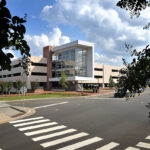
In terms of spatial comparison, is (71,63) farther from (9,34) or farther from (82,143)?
(9,34)

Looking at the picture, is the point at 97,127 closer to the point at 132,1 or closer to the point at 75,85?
the point at 132,1

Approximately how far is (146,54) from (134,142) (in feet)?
18.2

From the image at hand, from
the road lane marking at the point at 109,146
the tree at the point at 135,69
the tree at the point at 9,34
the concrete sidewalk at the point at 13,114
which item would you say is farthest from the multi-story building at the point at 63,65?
the tree at the point at 9,34

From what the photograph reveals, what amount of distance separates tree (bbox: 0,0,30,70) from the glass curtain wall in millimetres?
45193

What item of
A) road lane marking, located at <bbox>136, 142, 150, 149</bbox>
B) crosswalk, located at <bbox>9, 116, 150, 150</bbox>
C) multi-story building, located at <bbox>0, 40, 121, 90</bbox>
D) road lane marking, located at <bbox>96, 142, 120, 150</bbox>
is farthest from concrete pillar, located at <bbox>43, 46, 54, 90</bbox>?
road lane marking, located at <bbox>136, 142, 150, 149</bbox>

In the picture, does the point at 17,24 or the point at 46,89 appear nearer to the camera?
the point at 17,24

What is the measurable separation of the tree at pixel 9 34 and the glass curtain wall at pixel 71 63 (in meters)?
45.2

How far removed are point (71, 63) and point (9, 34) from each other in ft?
153

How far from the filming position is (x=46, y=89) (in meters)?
50.2

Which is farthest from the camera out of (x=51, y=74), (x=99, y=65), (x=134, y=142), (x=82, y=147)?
(x=99, y=65)

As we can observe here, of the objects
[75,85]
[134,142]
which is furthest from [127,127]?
[75,85]

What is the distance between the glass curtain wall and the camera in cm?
4775

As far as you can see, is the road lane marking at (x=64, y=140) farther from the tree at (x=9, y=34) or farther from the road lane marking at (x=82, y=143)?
the tree at (x=9, y=34)

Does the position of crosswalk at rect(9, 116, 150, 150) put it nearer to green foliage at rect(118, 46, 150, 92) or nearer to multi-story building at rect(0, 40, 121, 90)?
green foliage at rect(118, 46, 150, 92)
